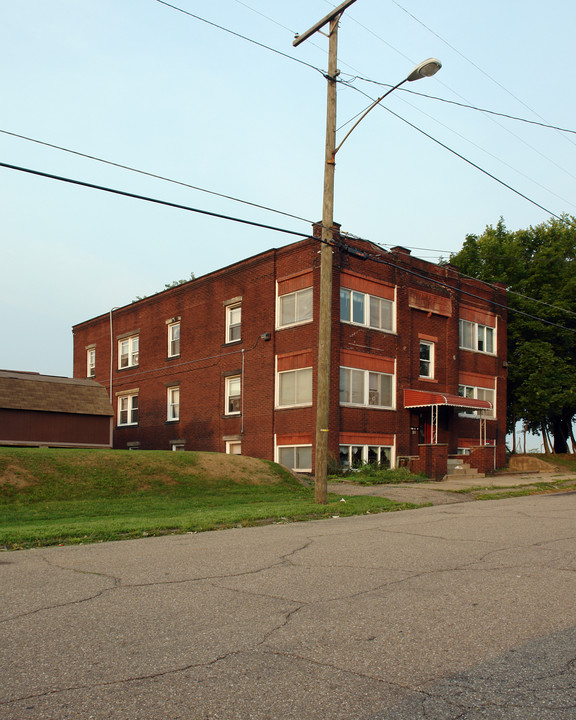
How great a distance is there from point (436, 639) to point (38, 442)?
24.7 meters

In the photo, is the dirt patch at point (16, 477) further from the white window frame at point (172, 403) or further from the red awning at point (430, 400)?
the white window frame at point (172, 403)

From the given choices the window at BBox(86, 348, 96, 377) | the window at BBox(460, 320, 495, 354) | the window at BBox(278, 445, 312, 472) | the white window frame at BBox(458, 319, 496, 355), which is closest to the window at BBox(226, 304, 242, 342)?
the window at BBox(278, 445, 312, 472)

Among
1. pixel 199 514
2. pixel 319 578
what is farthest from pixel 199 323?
pixel 319 578

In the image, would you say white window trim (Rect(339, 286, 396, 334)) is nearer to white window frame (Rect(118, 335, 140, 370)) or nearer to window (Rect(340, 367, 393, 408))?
window (Rect(340, 367, 393, 408))

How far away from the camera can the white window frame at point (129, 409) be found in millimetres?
37344

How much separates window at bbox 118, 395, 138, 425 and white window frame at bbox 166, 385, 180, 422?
10.8 ft

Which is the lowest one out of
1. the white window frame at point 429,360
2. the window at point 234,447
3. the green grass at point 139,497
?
the green grass at point 139,497

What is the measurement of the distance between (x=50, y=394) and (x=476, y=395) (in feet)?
64.7

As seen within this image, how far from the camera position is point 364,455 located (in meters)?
27.4

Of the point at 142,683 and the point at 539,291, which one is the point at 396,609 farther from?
the point at 539,291

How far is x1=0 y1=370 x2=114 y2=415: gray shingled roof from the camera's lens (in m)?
27.0

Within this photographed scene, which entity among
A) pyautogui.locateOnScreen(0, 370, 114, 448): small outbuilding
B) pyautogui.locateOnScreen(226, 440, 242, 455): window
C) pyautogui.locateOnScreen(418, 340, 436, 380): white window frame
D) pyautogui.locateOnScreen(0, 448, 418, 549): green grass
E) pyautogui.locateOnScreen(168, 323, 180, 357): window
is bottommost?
pyautogui.locateOnScreen(0, 448, 418, 549): green grass

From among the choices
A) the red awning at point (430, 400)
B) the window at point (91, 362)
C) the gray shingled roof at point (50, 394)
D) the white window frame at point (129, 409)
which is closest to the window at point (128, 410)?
the white window frame at point (129, 409)

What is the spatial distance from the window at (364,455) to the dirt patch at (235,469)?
4972mm
